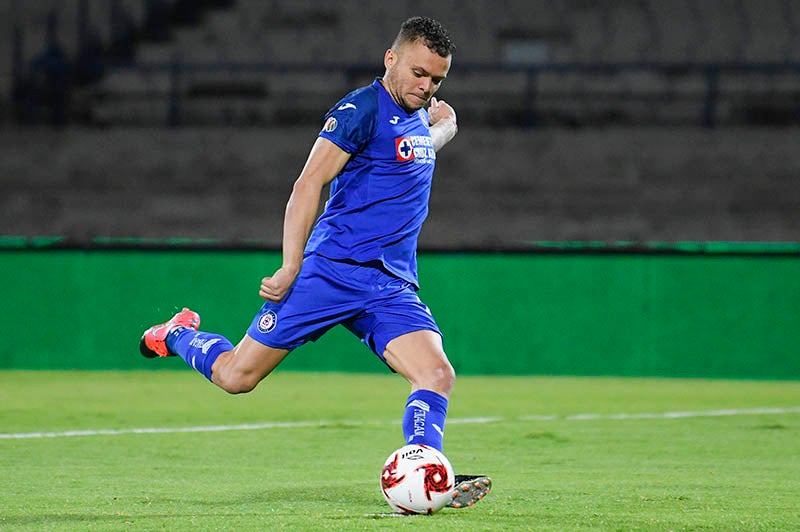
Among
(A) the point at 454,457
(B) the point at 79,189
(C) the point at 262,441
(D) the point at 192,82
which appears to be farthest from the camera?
(D) the point at 192,82

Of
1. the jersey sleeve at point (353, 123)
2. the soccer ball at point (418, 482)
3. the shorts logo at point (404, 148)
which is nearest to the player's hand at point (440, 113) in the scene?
the shorts logo at point (404, 148)

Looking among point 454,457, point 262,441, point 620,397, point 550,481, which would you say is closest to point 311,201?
point 550,481

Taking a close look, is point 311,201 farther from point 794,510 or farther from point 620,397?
point 620,397

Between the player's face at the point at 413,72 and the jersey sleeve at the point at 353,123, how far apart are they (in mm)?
Answer: 112

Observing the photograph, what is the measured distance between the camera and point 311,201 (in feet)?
17.8

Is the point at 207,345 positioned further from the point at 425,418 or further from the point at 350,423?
the point at 350,423

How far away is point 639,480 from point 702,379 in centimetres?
679

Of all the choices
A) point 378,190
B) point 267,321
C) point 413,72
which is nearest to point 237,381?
point 267,321

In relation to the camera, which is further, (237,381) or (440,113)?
(440,113)

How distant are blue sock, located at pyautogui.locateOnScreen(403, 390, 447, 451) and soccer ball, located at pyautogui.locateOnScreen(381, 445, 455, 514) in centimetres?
17

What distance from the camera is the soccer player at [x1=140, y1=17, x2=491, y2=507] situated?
5.50 meters

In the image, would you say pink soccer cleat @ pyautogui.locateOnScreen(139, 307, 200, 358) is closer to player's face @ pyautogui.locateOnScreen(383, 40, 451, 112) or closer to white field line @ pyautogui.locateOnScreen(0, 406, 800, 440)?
player's face @ pyautogui.locateOnScreen(383, 40, 451, 112)

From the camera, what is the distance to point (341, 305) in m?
5.65

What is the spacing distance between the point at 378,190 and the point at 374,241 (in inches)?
8.2
